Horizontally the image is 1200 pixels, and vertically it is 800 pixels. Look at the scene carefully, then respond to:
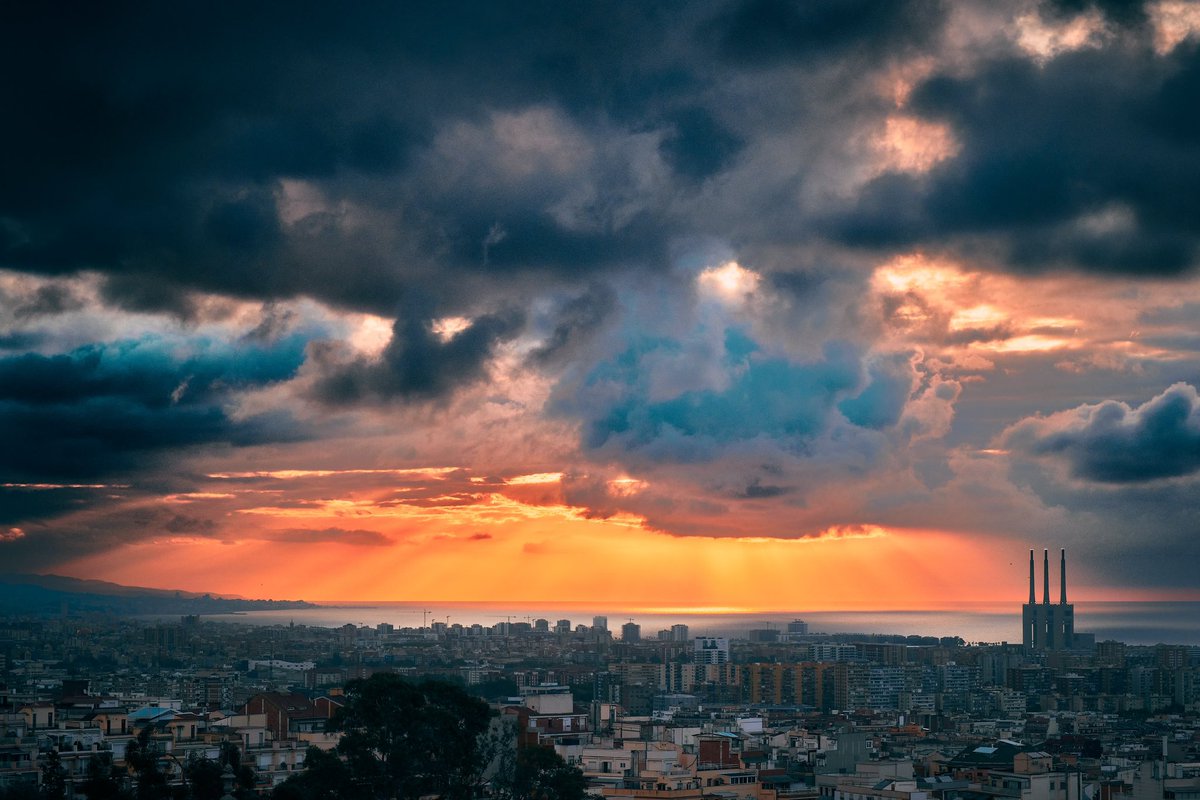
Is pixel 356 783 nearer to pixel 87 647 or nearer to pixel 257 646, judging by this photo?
pixel 87 647

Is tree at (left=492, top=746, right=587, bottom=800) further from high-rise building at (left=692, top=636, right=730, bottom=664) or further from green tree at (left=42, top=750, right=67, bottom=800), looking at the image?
high-rise building at (left=692, top=636, right=730, bottom=664)

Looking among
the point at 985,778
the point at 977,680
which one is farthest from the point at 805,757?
the point at 977,680

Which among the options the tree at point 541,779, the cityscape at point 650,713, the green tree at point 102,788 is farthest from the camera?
the cityscape at point 650,713

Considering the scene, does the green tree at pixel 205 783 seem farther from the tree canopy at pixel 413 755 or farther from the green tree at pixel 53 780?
the green tree at pixel 53 780

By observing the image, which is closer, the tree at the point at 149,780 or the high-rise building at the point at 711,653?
the tree at the point at 149,780

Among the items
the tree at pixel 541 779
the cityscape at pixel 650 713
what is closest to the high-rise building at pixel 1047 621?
the cityscape at pixel 650 713

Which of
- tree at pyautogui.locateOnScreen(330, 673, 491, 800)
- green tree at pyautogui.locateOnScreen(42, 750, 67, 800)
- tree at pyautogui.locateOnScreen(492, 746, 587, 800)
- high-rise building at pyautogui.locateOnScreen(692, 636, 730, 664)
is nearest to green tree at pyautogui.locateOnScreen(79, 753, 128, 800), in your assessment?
green tree at pyautogui.locateOnScreen(42, 750, 67, 800)

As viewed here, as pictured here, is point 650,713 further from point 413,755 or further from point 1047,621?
point 1047,621

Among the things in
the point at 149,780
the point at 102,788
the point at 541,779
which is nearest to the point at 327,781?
the point at 149,780
